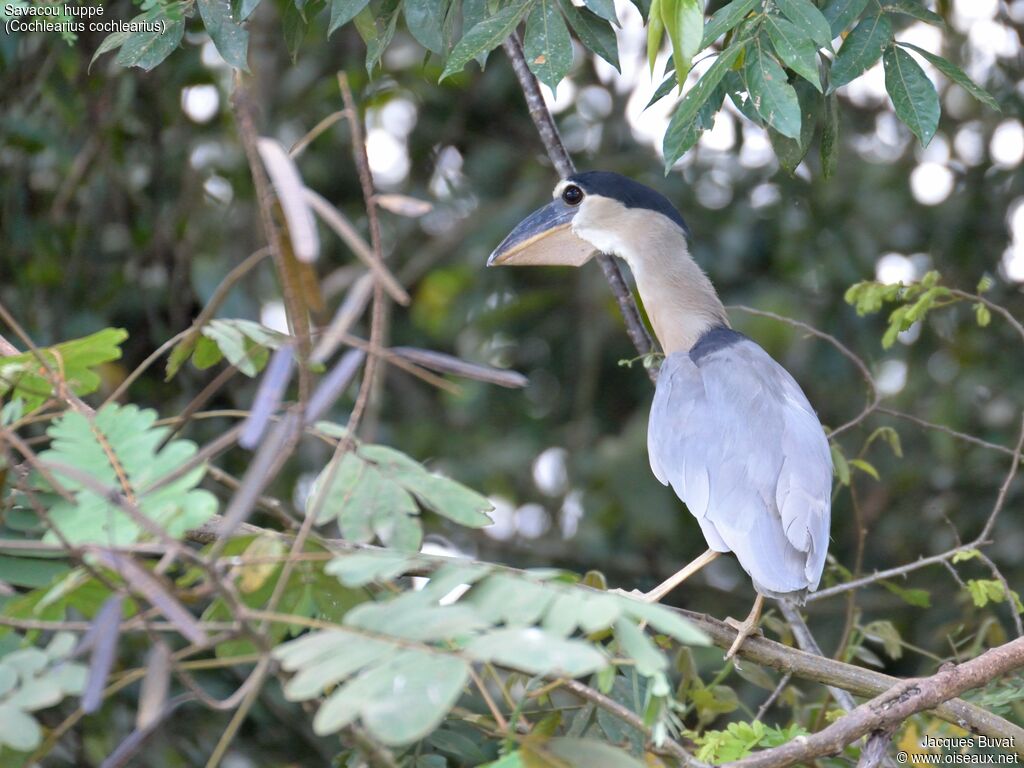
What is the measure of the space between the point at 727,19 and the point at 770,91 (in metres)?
0.13

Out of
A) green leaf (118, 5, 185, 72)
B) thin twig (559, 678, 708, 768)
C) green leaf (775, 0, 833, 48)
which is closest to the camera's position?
thin twig (559, 678, 708, 768)

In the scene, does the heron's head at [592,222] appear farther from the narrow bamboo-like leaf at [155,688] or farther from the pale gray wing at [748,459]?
the narrow bamboo-like leaf at [155,688]

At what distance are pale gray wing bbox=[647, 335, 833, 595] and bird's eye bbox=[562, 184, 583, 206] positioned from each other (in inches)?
21.0

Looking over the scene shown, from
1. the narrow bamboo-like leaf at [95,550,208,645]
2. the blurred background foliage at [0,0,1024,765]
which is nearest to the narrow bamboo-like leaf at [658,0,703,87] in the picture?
the narrow bamboo-like leaf at [95,550,208,645]

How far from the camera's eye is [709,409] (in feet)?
9.11

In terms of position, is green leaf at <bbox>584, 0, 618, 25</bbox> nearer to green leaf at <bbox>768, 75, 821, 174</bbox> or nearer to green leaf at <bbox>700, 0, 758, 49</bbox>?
green leaf at <bbox>700, 0, 758, 49</bbox>


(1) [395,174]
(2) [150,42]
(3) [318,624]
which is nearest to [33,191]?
(1) [395,174]

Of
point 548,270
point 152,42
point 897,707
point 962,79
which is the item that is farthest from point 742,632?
point 548,270

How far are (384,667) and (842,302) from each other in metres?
4.04

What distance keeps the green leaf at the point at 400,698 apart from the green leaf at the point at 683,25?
1.02 meters

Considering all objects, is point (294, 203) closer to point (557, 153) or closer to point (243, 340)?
point (243, 340)

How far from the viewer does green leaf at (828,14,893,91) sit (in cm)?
206

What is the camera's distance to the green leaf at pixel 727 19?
75.0 inches

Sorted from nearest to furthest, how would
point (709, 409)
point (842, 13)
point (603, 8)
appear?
point (603, 8) → point (842, 13) → point (709, 409)
